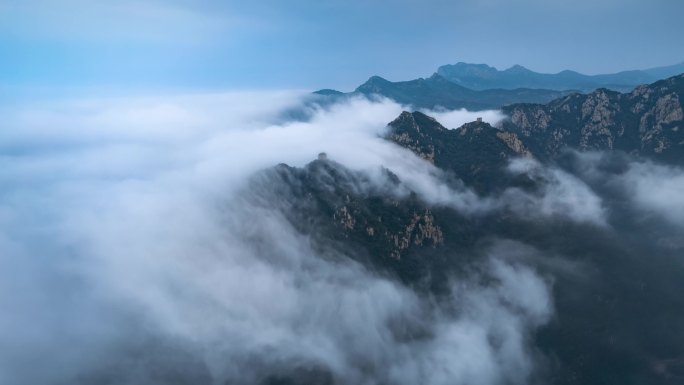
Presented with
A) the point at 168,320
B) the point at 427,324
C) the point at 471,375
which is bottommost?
the point at 471,375

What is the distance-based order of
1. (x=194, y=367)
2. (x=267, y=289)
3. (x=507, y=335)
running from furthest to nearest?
(x=267, y=289) → (x=507, y=335) → (x=194, y=367)

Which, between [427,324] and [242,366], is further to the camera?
[427,324]

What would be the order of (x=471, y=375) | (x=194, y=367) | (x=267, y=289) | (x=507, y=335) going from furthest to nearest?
1. (x=267, y=289)
2. (x=507, y=335)
3. (x=471, y=375)
4. (x=194, y=367)

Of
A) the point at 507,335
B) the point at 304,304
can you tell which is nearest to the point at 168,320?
the point at 304,304

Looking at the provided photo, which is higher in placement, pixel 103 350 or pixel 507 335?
pixel 103 350

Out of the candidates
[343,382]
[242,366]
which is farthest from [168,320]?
[343,382]

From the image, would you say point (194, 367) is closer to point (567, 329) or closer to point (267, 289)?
point (267, 289)

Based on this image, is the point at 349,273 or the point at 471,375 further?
the point at 349,273

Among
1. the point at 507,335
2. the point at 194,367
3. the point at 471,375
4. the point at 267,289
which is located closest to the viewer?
the point at 194,367

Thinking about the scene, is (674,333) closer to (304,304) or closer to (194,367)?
(304,304)
